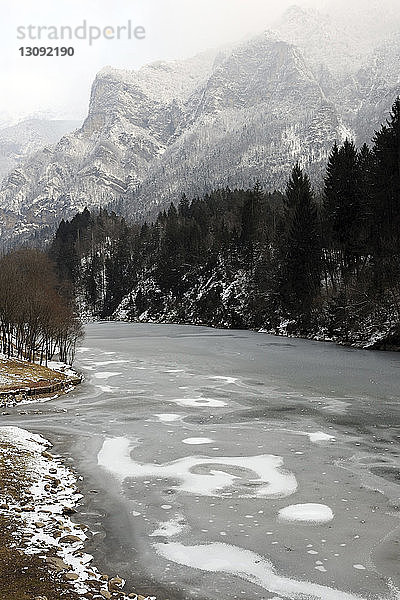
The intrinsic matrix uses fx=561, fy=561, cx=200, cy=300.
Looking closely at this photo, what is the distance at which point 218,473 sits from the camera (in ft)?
53.0

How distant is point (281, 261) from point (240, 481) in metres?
72.1

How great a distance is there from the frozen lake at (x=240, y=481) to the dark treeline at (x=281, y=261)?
2875 cm

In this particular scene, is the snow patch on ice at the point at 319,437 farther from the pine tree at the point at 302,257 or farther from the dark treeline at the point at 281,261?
the pine tree at the point at 302,257

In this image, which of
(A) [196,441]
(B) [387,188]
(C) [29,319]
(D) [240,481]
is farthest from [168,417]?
(B) [387,188]

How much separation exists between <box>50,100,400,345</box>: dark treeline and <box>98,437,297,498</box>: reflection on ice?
129 feet

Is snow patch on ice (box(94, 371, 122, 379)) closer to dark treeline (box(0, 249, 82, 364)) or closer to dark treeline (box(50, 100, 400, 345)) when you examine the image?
dark treeline (box(0, 249, 82, 364))

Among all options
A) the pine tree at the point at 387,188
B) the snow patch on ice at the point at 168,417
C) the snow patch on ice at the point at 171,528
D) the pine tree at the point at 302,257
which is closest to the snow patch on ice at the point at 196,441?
the snow patch on ice at the point at 168,417

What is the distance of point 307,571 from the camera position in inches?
392

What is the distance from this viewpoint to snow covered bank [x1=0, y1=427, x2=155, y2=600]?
31.1 ft

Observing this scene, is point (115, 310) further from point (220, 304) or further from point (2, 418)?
point (2, 418)

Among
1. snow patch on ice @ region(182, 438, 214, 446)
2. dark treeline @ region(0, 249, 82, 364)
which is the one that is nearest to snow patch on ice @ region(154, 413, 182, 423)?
snow patch on ice @ region(182, 438, 214, 446)

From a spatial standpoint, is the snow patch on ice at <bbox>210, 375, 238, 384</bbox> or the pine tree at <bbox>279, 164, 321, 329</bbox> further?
the pine tree at <bbox>279, 164, 321, 329</bbox>

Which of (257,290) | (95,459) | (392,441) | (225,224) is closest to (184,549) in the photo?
(95,459)

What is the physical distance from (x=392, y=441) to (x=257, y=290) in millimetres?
76921
